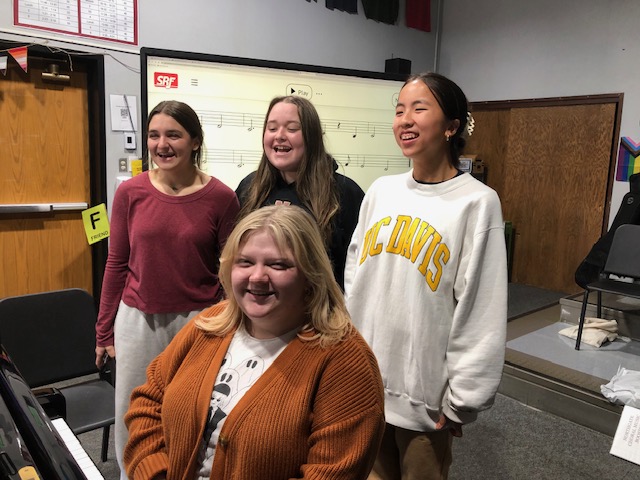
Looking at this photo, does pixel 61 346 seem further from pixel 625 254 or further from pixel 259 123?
pixel 625 254

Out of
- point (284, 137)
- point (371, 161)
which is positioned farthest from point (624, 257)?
point (284, 137)

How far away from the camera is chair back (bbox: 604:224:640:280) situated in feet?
11.1

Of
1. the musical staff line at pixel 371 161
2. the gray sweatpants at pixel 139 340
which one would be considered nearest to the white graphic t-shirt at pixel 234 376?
the gray sweatpants at pixel 139 340

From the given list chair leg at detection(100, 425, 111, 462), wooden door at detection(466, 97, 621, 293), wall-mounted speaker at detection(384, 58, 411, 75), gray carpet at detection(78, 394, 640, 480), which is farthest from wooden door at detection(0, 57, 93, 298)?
wooden door at detection(466, 97, 621, 293)

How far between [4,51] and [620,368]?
4040 mm

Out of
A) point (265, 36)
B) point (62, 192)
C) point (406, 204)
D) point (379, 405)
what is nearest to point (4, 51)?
point (62, 192)

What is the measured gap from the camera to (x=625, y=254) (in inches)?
135

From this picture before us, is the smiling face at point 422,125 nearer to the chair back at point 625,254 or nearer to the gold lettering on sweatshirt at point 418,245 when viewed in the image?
the gold lettering on sweatshirt at point 418,245

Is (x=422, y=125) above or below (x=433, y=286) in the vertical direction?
above

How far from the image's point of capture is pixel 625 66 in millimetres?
4465

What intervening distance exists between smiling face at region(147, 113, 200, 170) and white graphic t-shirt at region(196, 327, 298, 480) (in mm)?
757

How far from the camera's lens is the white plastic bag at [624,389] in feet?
8.50

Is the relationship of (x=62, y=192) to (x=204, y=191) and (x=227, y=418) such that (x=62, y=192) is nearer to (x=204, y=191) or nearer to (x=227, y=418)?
(x=204, y=191)

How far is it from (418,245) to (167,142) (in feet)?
2.84
